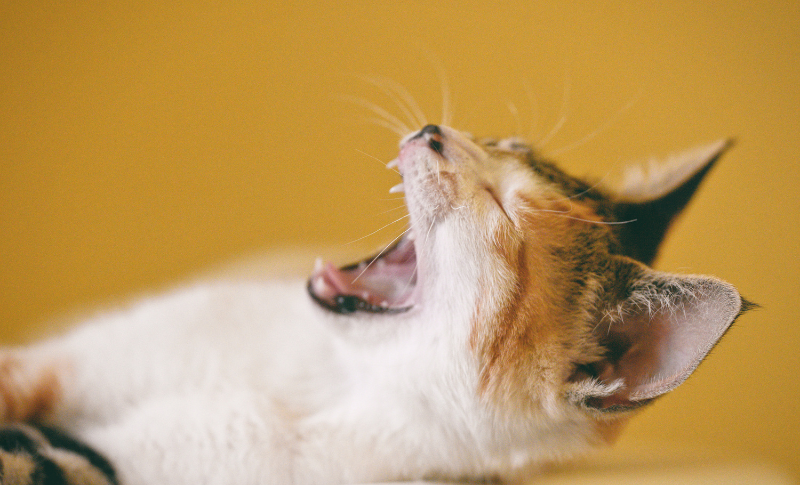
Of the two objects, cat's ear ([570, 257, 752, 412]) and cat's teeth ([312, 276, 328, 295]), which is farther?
cat's teeth ([312, 276, 328, 295])

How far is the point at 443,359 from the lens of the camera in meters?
0.84

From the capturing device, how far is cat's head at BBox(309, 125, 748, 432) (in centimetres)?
77

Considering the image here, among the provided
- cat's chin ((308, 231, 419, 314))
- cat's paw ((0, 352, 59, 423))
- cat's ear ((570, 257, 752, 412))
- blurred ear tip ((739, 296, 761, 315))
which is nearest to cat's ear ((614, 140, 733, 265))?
cat's ear ((570, 257, 752, 412))

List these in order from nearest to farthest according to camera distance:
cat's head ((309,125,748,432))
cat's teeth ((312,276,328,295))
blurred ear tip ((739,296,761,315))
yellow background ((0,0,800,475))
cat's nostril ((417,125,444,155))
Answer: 1. blurred ear tip ((739,296,761,315))
2. cat's head ((309,125,748,432))
3. cat's nostril ((417,125,444,155))
4. cat's teeth ((312,276,328,295))
5. yellow background ((0,0,800,475))

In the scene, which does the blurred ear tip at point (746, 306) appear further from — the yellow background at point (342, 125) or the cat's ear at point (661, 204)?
the yellow background at point (342, 125)

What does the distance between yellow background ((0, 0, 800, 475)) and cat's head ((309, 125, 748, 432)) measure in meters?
0.86

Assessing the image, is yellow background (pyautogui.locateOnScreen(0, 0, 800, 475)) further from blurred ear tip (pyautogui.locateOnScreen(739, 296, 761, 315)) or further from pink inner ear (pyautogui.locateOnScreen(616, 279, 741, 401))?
blurred ear tip (pyautogui.locateOnScreen(739, 296, 761, 315))

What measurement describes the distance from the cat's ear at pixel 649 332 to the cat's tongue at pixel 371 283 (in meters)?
0.35

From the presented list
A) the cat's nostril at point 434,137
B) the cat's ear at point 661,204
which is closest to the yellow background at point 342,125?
the cat's ear at point 661,204

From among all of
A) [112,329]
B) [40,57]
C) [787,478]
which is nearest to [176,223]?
[40,57]

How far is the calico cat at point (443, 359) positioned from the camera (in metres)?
0.81

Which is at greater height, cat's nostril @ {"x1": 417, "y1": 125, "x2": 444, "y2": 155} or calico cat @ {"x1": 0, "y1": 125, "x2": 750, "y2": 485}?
cat's nostril @ {"x1": 417, "y1": 125, "x2": 444, "y2": 155}

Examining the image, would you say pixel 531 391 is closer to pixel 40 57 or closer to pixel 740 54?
pixel 740 54

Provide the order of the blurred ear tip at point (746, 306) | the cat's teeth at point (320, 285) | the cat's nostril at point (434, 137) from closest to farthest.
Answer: the blurred ear tip at point (746, 306) < the cat's nostril at point (434, 137) < the cat's teeth at point (320, 285)
